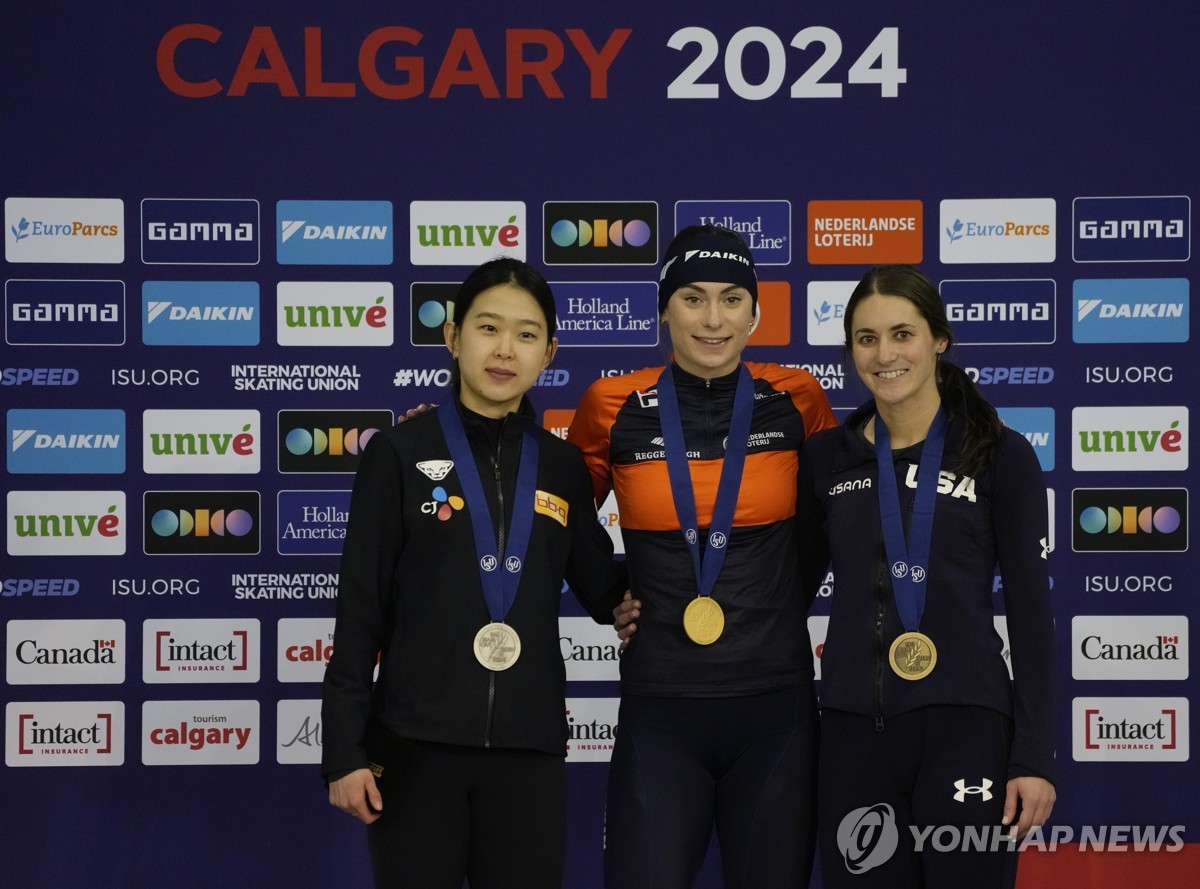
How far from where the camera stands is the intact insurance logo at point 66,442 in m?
3.40

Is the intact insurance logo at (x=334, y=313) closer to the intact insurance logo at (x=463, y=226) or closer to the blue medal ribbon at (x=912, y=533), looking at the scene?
the intact insurance logo at (x=463, y=226)

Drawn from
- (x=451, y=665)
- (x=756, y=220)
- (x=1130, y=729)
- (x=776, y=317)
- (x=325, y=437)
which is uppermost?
(x=756, y=220)

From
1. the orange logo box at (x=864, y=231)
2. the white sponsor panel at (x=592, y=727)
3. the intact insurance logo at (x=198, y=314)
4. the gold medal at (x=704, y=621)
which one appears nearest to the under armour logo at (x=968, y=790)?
the gold medal at (x=704, y=621)

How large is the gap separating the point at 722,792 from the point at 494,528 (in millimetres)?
687

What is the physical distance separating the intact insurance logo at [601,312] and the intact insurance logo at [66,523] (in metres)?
1.45

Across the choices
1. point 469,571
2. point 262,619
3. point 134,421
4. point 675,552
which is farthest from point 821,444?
point 134,421

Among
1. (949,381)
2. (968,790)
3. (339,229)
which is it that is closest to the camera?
(968,790)

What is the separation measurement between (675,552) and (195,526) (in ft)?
6.02

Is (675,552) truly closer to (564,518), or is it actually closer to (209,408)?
(564,518)

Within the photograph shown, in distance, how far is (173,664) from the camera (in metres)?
3.42

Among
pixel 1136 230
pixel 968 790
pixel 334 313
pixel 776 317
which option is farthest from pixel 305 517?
pixel 1136 230

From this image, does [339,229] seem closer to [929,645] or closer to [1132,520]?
[929,645]

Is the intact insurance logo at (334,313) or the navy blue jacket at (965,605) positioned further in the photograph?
the intact insurance logo at (334,313)

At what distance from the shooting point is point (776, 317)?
3.42m
